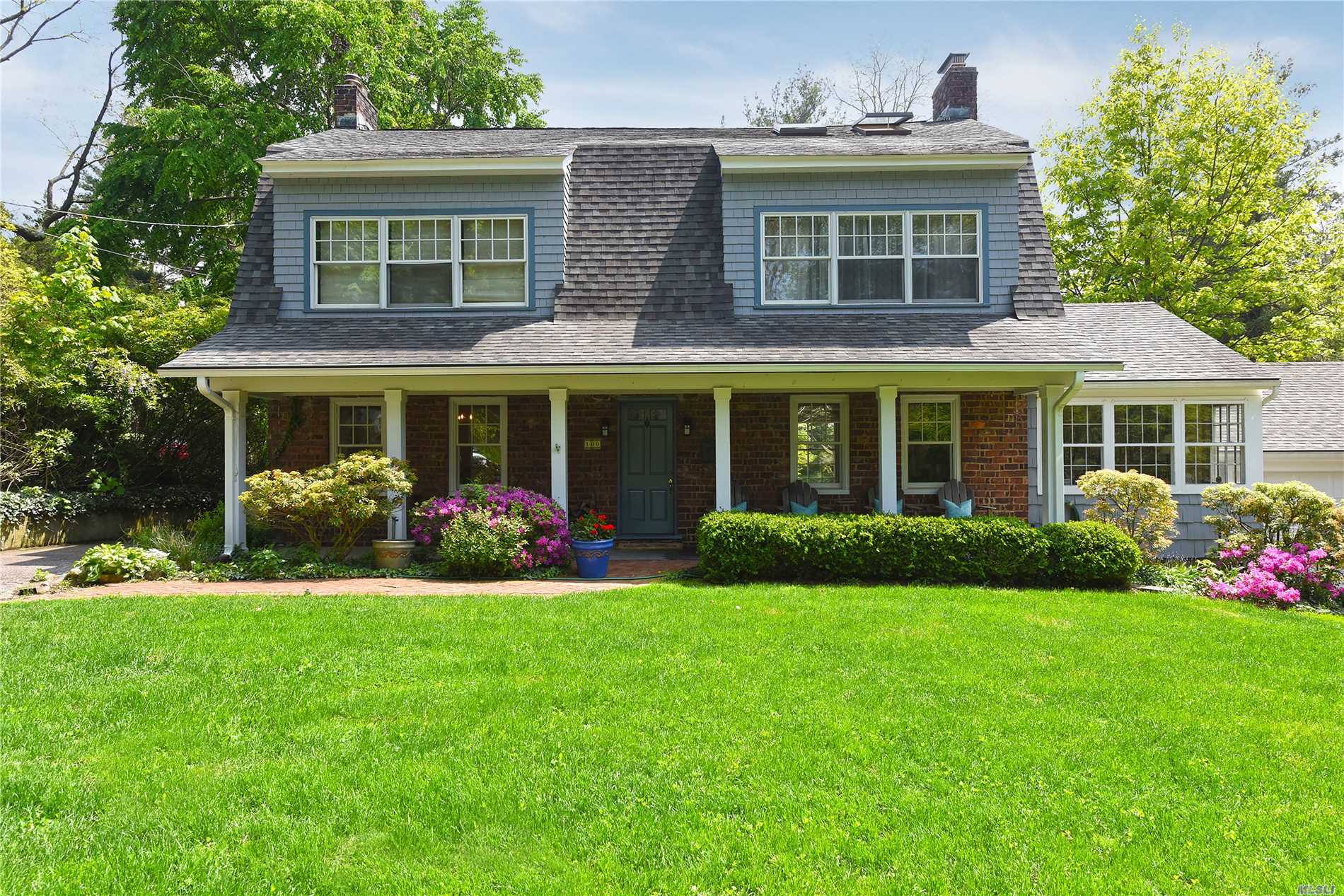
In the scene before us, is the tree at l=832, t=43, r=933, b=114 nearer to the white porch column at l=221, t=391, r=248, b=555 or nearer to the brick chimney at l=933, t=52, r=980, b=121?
the brick chimney at l=933, t=52, r=980, b=121

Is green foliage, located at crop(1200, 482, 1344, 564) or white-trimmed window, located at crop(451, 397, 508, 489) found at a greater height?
white-trimmed window, located at crop(451, 397, 508, 489)

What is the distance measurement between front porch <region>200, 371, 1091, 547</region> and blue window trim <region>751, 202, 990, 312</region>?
1.34m

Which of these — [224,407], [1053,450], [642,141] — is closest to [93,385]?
[224,407]

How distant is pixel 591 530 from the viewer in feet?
33.3

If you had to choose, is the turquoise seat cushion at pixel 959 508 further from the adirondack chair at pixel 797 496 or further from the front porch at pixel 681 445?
the adirondack chair at pixel 797 496

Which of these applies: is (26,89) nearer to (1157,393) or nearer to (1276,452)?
(1157,393)

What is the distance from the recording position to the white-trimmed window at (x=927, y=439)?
488 inches

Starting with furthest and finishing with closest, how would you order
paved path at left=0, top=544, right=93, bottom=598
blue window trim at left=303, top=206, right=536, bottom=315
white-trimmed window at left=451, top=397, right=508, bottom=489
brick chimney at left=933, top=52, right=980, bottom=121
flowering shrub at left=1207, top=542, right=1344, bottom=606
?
brick chimney at left=933, top=52, right=980, bottom=121 → white-trimmed window at left=451, top=397, right=508, bottom=489 → blue window trim at left=303, top=206, right=536, bottom=315 → paved path at left=0, top=544, right=93, bottom=598 → flowering shrub at left=1207, top=542, right=1344, bottom=606

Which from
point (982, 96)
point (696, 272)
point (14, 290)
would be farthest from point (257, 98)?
point (982, 96)

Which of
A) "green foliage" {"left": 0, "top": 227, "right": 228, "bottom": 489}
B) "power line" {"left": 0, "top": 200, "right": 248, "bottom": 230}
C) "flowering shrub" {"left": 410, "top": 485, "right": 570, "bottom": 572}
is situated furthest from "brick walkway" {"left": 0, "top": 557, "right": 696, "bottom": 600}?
"power line" {"left": 0, "top": 200, "right": 248, "bottom": 230}

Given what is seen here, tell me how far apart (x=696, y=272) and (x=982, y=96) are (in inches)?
361

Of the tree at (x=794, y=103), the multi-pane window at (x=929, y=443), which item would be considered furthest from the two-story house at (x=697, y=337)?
the tree at (x=794, y=103)

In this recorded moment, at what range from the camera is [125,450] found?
47.5 feet

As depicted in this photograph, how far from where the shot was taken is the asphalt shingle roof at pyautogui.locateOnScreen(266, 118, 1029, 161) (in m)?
11.7
